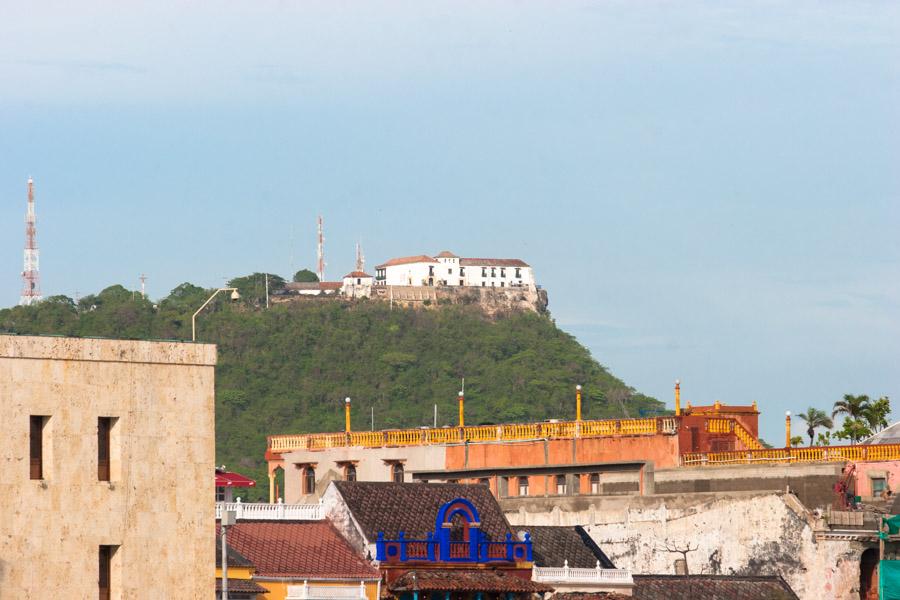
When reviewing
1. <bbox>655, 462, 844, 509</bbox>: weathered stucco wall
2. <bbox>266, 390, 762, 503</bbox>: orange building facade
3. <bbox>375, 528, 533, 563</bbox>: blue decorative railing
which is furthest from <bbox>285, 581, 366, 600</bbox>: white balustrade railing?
<bbox>266, 390, 762, 503</bbox>: orange building facade

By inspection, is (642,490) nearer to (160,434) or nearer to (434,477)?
(434,477)

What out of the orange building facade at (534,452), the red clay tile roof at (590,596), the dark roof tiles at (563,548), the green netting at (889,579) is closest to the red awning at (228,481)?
the dark roof tiles at (563,548)

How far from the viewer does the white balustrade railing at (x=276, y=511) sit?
62.4m

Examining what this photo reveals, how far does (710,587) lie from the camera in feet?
235

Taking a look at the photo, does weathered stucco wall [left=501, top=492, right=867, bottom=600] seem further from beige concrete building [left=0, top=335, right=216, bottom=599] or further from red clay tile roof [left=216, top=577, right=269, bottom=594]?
beige concrete building [left=0, top=335, right=216, bottom=599]

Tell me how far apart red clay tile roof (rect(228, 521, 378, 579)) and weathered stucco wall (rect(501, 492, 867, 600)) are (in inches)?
864

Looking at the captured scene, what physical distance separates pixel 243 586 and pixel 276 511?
734 centimetres

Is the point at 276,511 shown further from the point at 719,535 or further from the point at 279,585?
the point at 719,535

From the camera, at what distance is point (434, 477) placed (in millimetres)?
95562

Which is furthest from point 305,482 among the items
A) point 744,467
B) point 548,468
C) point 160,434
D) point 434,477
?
point 160,434

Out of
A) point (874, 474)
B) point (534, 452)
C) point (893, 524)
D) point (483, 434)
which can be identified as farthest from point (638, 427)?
point (893, 524)

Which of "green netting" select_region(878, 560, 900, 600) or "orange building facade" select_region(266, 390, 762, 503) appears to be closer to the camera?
"green netting" select_region(878, 560, 900, 600)

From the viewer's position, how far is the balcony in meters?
66.4

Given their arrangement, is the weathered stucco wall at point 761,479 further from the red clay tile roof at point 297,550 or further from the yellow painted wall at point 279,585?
the yellow painted wall at point 279,585
